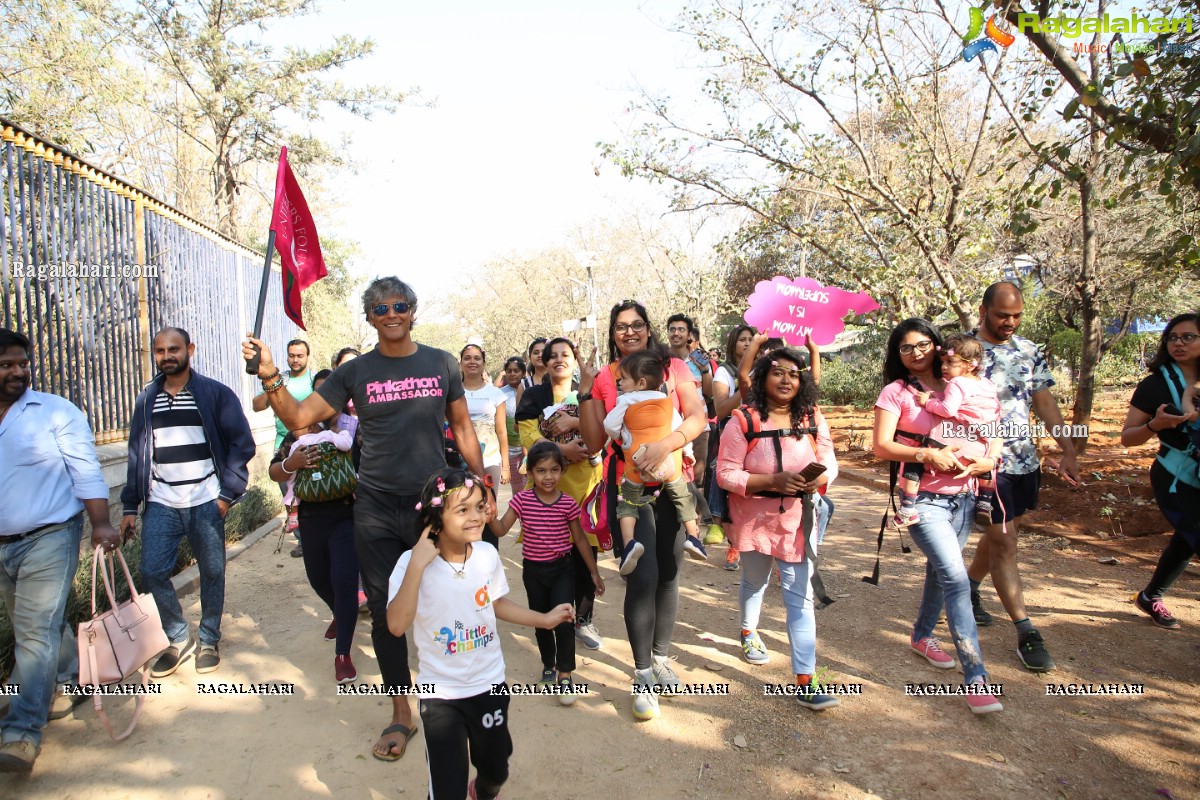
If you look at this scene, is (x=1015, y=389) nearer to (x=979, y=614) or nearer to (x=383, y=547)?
(x=979, y=614)

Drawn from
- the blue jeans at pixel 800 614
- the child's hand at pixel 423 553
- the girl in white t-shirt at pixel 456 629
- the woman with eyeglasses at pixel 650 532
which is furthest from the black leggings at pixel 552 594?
the child's hand at pixel 423 553

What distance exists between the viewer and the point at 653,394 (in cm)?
380

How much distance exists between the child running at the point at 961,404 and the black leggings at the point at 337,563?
2965mm

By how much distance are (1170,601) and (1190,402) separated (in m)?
1.71

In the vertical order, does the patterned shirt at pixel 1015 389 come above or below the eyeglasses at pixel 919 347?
below

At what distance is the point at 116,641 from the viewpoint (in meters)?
3.61

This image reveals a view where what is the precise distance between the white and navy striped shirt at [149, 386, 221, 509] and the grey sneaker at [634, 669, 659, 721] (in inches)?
107

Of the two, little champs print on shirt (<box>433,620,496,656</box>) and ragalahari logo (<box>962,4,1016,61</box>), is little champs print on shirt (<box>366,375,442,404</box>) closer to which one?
little champs print on shirt (<box>433,620,496,656</box>)

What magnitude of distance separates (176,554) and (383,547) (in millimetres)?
1790

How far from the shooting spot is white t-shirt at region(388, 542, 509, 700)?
2643mm

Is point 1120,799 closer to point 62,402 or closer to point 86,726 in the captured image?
point 86,726

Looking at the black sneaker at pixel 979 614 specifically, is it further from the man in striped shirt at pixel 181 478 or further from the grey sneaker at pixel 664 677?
the man in striped shirt at pixel 181 478

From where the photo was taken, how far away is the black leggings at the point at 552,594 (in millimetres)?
4031

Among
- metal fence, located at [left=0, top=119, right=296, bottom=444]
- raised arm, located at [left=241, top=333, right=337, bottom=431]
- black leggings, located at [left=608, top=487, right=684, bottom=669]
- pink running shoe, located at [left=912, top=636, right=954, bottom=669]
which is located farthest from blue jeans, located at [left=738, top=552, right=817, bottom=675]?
metal fence, located at [left=0, top=119, right=296, bottom=444]
